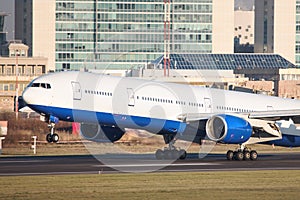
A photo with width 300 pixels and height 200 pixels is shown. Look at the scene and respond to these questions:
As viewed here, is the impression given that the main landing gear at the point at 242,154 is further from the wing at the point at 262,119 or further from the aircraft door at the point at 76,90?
the aircraft door at the point at 76,90

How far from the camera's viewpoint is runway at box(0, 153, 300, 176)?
179ft

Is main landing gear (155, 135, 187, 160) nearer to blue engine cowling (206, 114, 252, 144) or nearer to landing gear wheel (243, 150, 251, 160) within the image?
blue engine cowling (206, 114, 252, 144)

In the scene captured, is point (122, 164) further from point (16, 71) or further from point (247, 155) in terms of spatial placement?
point (16, 71)

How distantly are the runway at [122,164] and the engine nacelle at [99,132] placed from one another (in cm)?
132

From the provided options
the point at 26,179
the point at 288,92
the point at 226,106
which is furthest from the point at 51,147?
the point at 288,92

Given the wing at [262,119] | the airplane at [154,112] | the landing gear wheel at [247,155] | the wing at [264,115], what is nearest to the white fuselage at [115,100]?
the airplane at [154,112]

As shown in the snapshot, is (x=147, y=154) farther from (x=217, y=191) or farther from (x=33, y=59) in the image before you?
(x=33, y=59)

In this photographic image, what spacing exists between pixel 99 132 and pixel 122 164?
7.15m

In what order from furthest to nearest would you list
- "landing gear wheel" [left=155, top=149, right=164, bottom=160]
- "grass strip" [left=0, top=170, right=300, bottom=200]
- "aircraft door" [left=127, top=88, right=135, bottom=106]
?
"landing gear wheel" [left=155, top=149, right=164, bottom=160], "aircraft door" [left=127, top=88, right=135, bottom=106], "grass strip" [left=0, top=170, right=300, bottom=200]

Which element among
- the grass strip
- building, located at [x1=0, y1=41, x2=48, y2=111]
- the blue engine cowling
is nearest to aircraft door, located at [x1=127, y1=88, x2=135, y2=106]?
the blue engine cowling

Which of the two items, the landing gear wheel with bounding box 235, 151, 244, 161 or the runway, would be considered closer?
the runway

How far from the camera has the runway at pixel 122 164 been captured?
54.4 metres

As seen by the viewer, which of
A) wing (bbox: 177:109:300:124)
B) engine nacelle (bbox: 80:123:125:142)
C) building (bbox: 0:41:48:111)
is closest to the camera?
wing (bbox: 177:109:300:124)

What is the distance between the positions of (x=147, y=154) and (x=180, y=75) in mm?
98373
